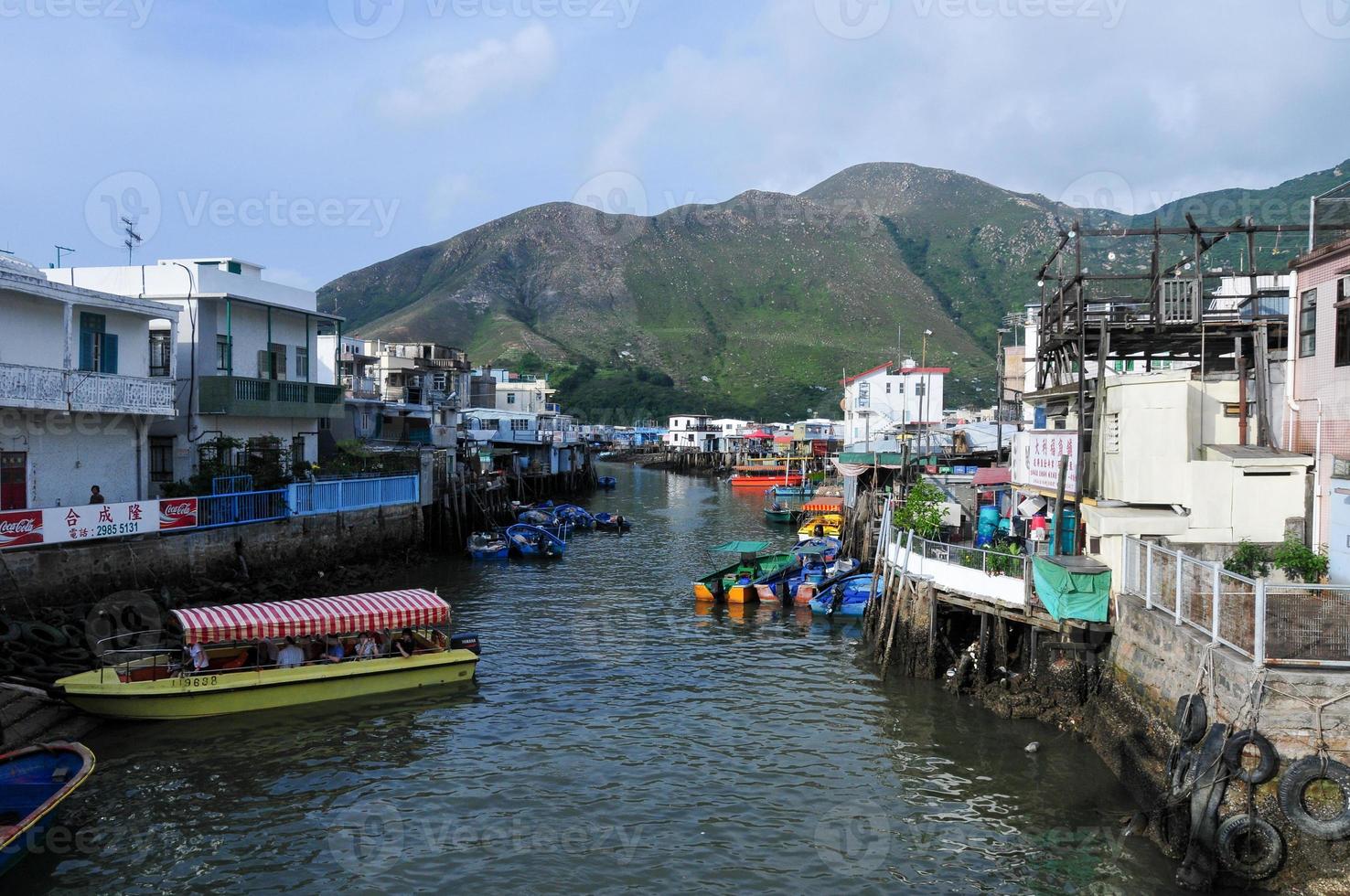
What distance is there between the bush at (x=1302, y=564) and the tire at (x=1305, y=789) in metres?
4.79

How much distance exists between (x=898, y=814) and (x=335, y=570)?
23.8m

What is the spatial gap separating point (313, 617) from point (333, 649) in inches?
45.0

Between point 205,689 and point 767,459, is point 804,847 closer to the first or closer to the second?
point 205,689

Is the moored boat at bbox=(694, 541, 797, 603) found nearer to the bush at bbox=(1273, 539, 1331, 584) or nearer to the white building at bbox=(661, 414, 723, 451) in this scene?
the bush at bbox=(1273, 539, 1331, 584)

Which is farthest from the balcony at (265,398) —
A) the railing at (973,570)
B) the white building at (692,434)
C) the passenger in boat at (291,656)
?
the white building at (692,434)

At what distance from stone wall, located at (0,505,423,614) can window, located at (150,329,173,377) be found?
20.5ft

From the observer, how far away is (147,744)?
17516mm

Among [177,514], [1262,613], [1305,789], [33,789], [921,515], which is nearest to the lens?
[1305,789]

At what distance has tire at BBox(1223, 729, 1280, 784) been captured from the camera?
39.0 feet

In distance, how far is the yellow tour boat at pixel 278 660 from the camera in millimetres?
18234

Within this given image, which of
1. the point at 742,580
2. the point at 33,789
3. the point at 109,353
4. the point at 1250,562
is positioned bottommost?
the point at 742,580

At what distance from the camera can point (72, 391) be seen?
25.5 metres

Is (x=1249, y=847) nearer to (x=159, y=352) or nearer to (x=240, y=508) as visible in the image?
(x=240, y=508)

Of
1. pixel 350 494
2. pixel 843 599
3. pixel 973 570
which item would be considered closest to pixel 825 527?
pixel 843 599
